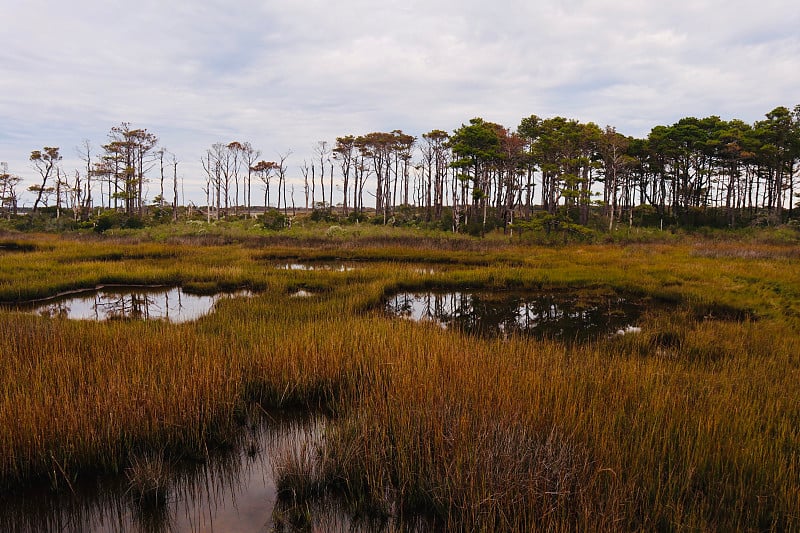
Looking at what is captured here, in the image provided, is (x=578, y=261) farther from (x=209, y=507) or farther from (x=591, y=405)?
(x=209, y=507)

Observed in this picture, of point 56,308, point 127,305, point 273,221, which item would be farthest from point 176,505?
point 273,221

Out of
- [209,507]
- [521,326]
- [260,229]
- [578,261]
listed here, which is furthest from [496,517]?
[260,229]

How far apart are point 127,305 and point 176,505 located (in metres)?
10.2

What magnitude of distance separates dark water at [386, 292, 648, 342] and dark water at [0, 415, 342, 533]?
17.7 ft

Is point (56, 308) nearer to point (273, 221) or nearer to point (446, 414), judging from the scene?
point (446, 414)

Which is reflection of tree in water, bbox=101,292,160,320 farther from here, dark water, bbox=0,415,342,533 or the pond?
dark water, bbox=0,415,342,533

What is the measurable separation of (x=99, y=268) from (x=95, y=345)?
38.2ft

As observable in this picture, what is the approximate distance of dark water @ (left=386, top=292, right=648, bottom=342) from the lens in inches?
373

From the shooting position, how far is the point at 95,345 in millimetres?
6074

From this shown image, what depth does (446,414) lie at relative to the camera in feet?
13.3

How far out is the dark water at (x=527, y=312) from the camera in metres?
9.47

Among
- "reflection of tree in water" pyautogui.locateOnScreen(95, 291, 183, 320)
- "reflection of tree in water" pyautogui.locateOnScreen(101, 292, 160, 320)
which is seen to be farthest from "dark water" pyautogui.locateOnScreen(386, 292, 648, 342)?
"reflection of tree in water" pyautogui.locateOnScreen(101, 292, 160, 320)

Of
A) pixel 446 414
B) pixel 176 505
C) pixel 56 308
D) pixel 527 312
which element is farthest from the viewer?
pixel 527 312

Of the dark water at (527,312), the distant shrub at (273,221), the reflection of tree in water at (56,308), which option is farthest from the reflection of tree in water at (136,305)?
the distant shrub at (273,221)
